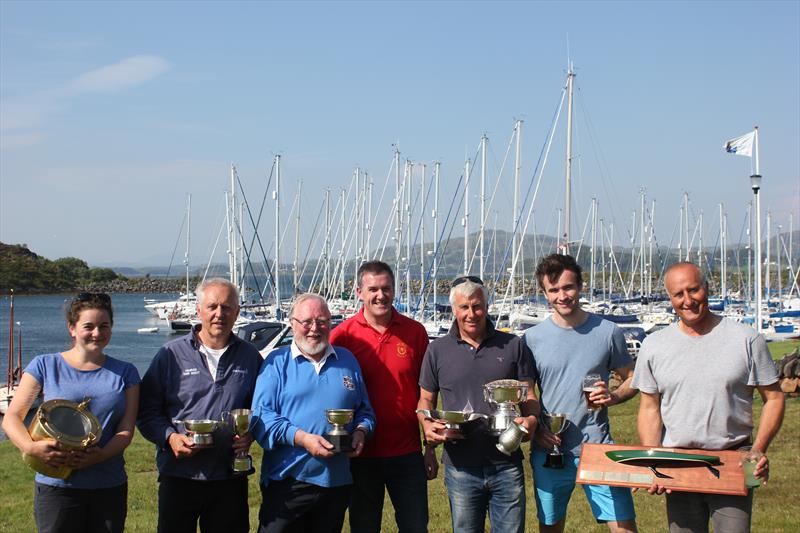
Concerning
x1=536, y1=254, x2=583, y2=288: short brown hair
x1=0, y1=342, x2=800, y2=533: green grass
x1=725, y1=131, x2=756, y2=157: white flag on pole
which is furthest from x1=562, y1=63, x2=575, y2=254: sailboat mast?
x1=536, y1=254, x2=583, y2=288: short brown hair

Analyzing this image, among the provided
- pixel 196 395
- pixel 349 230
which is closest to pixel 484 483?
pixel 196 395

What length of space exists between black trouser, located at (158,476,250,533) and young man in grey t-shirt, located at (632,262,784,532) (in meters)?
2.81

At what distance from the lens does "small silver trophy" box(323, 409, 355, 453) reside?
17.6ft

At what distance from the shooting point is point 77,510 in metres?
5.23

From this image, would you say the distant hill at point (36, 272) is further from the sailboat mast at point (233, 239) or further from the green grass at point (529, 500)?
the green grass at point (529, 500)

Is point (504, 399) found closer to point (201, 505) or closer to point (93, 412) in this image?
point (201, 505)

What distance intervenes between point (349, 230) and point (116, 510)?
6134cm

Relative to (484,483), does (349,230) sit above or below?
above

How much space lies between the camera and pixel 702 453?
5082 millimetres

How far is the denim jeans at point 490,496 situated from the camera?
19.0ft

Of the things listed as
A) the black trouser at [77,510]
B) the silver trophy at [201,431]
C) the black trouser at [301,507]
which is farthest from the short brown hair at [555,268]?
the black trouser at [77,510]

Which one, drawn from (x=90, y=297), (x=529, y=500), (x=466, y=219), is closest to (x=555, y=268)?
(x=90, y=297)

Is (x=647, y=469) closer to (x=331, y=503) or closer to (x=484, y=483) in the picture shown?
(x=484, y=483)

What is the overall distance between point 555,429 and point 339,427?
1514 mm
